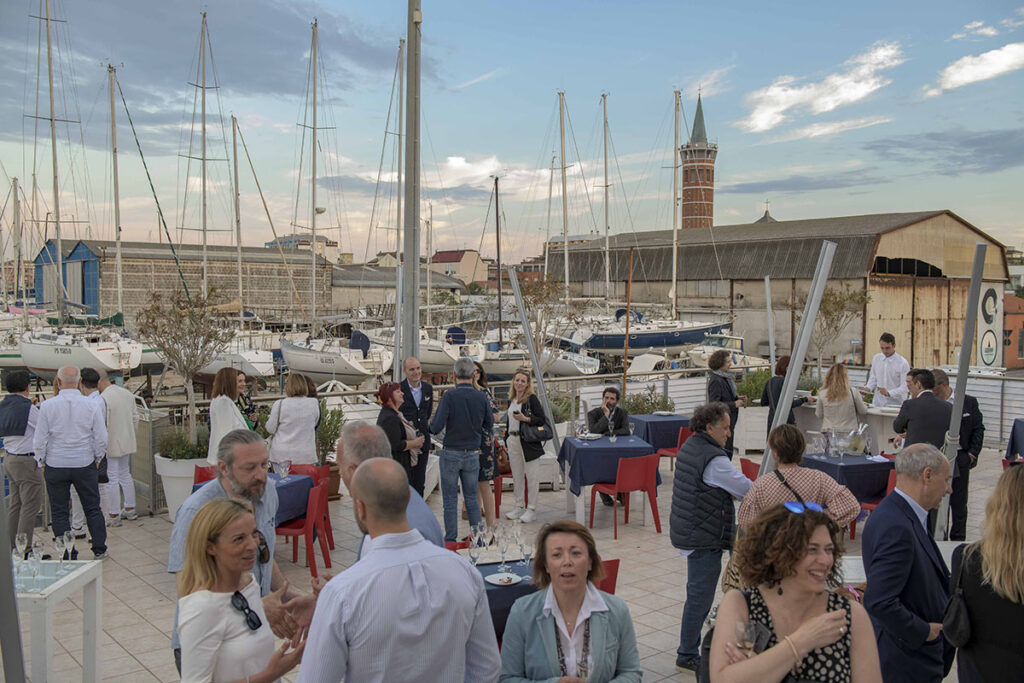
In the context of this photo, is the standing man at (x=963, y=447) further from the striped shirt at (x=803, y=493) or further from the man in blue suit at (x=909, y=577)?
the man in blue suit at (x=909, y=577)

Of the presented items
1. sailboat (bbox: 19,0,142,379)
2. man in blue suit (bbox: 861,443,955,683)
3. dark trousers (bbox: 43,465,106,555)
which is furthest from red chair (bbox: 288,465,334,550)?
sailboat (bbox: 19,0,142,379)

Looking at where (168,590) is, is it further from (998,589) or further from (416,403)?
(998,589)

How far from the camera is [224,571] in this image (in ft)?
9.10

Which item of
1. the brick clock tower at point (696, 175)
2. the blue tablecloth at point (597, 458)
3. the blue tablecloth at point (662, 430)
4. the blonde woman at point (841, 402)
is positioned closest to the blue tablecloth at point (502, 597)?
the blue tablecloth at point (597, 458)

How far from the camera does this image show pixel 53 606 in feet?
13.3

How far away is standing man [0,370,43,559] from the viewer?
6.86 metres

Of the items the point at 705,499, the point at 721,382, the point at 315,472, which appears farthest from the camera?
the point at 721,382

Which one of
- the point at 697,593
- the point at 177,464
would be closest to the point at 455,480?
the point at 177,464

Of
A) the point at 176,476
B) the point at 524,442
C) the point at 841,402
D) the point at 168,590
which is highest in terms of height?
the point at 841,402

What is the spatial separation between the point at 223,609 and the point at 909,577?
268 centimetres

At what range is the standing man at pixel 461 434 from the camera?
7230 mm

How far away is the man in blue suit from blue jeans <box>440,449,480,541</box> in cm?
442

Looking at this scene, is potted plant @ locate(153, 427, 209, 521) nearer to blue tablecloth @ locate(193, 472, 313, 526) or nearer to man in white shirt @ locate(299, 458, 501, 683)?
blue tablecloth @ locate(193, 472, 313, 526)

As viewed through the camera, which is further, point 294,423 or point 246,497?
point 294,423
